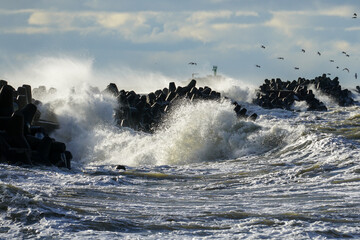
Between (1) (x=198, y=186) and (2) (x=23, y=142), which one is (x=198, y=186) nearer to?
(1) (x=198, y=186)

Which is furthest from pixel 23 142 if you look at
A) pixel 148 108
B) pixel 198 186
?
pixel 148 108

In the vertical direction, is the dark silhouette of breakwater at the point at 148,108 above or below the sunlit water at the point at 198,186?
above

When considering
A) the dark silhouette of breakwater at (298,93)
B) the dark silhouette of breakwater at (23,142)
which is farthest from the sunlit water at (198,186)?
the dark silhouette of breakwater at (298,93)

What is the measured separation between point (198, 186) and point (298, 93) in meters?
37.6

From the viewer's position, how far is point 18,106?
2173 centimetres

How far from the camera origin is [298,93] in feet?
169

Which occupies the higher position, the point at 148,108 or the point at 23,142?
the point at 148,108

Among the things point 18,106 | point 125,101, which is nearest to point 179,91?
point 125,101

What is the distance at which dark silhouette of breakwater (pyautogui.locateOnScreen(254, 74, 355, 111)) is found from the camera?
160ft

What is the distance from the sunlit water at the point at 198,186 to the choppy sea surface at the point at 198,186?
23 mm

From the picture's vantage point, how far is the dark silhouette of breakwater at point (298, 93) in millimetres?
48812

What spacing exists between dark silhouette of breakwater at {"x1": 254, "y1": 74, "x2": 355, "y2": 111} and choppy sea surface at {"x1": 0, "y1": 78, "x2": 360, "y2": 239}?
68.8ft

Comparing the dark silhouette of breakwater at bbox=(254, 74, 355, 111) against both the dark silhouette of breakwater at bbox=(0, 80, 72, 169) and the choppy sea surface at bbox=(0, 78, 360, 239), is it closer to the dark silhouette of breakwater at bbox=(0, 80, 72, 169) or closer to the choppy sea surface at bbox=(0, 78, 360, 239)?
the choppy sea surface at bbox=(0, 78, 360, 239)

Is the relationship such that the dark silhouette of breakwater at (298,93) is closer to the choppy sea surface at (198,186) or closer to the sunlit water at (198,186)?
the choppy sea surface at (198,186)
